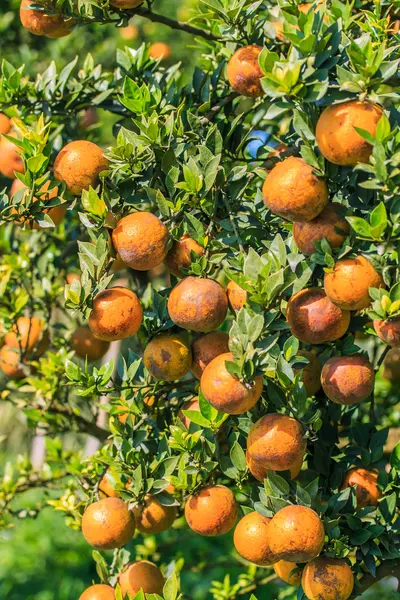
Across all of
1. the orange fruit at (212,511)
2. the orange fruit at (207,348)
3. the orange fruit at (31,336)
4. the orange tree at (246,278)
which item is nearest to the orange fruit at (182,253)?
the orange tree at (246,278)

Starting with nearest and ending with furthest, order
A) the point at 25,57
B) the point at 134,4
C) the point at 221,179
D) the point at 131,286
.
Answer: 1. the point at 221,179
2. the point at 134,4
3. the point at 131,286
4. the point at 25,57

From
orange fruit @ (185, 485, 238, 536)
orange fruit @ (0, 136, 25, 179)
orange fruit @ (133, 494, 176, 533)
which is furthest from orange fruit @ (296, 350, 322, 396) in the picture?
orange fruit @ (0, 136, 25, 179)

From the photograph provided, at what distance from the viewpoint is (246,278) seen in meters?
1.00

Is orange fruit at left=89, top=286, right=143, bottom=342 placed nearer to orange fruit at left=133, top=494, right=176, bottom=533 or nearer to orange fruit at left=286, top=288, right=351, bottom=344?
orange fruit at left=286, top=288, right=351, bottom=344

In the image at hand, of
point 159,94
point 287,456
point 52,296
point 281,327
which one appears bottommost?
point 52,296

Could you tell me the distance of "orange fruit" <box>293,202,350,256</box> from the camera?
1028 millimetres

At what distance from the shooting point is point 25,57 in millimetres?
2512

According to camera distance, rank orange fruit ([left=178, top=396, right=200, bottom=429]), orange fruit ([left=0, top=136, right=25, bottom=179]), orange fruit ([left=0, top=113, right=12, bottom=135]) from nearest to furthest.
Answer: orange fruit ([left=178, top=396, right=200, bottom=429]) < orange fruit ([left=0, top=136, right=25, bottom=179]) < orange fruit ([left=0, top=113, right=12, bottom=135])

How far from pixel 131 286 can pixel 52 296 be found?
34 centimetres

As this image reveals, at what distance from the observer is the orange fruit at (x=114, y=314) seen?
111 cm

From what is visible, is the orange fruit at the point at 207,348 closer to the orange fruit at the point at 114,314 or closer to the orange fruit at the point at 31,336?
the orange fruit at the point at 114,314

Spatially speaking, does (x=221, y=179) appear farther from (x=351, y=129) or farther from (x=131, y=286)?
(x=131, y=286)

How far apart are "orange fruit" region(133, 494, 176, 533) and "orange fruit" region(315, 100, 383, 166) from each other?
68 cm

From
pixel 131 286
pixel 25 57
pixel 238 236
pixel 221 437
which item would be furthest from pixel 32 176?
pixel 25 57
